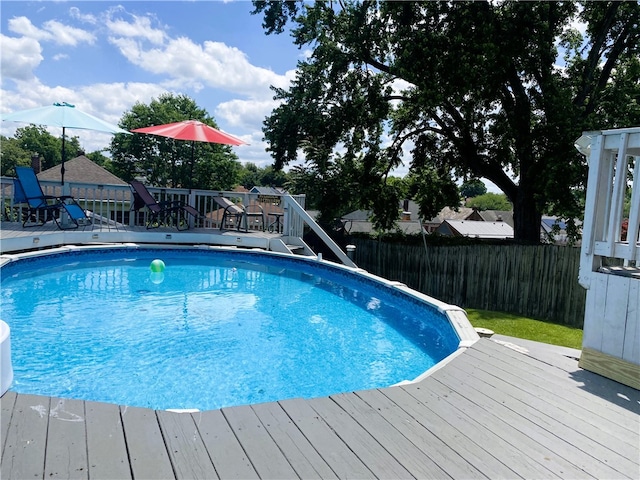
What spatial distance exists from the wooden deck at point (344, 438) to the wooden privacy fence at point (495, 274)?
29.6 ft

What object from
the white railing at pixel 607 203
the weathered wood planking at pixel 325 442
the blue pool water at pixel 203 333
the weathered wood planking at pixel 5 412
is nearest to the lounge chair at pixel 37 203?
the blue pool water at pixel 203 333

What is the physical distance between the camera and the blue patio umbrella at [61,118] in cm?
830

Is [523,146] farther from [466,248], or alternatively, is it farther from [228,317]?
[228,317]

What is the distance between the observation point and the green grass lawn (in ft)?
25.6

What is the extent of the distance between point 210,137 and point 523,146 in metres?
8.78

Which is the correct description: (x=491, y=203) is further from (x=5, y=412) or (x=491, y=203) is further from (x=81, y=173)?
(x=5, y=412)

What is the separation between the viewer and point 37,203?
29.7 ft

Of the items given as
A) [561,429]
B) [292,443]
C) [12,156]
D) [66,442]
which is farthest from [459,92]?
[12,156]

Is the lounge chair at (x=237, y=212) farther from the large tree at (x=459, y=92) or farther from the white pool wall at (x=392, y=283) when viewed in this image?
the large tree at (x=459, y=92)

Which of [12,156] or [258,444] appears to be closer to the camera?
[258,444]

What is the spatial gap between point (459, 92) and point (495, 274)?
5.08 meters

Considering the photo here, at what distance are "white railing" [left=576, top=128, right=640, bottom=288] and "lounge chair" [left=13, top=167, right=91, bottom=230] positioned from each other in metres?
9.47

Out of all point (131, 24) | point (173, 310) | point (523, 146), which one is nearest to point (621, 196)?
point (173, 310)

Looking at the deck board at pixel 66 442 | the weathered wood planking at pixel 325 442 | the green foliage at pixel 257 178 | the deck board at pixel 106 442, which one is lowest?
the weathered wood planking at pixel 325 442
